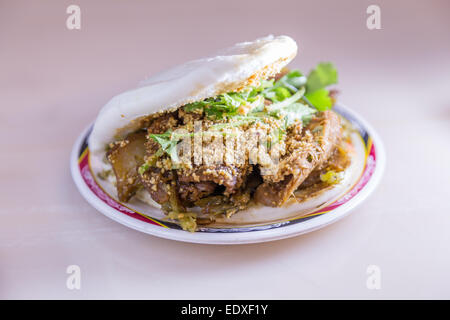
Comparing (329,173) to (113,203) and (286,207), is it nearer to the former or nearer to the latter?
(286,207)

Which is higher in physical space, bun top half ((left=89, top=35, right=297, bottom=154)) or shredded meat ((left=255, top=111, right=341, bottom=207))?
bun top half ((left=89, top=35, right=297, bottom=154))

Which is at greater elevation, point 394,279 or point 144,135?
point 144,135

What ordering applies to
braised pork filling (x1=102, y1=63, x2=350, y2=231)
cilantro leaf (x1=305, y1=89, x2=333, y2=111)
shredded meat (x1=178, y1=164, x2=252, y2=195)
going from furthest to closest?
cilantro leaf (x1=305, y1=89, x2=333, y2=111)
braised pork filling (x1=102, y1=63, x2=350, y2=231)
shredded meat (x1=178, y1=164, x2=252, y2=195)

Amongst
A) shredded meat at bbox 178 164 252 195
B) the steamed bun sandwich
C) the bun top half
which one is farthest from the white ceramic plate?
the bun top half

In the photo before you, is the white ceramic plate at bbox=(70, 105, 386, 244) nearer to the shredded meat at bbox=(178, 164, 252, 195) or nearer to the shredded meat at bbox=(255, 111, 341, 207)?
the shredded meat at bbox=(255, 111, 341, 207)

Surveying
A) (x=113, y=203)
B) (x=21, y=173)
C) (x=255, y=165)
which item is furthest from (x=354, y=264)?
(x=21, y=173)

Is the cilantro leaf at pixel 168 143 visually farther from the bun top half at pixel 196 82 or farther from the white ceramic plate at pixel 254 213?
the white ceramic plate at pixel 254 213

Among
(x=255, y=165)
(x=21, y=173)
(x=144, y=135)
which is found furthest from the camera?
(x=21, y=173)
